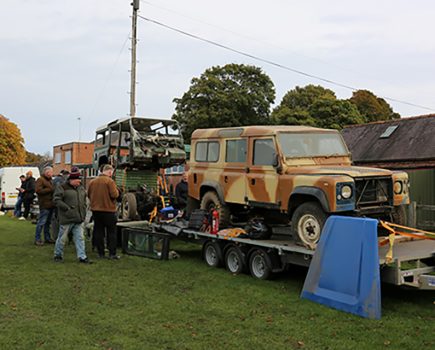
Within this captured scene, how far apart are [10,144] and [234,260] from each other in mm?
52354

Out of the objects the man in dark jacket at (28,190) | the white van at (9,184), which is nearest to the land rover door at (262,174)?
the man in dark jacket at (28,190)

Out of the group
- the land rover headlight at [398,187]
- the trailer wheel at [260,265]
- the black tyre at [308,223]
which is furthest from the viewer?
the trailer wheel at [260,265]

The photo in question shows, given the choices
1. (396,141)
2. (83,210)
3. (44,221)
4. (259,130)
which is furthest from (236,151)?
(396,141)

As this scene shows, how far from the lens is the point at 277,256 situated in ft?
27.1

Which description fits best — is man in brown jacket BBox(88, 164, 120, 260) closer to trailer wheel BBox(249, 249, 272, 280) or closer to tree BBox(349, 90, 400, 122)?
trailer wheel BBox(249, 249, 272, 280)

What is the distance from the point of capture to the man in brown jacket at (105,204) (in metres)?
10.2

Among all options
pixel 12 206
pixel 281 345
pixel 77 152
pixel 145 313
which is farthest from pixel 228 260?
pixel 77 152

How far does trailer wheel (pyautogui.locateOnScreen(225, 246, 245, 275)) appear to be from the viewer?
8.84 m

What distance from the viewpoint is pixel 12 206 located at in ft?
80.3

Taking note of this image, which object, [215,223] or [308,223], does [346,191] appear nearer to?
[308,223]

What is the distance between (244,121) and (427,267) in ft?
107

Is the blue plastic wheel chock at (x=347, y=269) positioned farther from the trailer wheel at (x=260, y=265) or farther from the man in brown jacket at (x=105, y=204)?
the man in brown jacket at (x=105, y=204)

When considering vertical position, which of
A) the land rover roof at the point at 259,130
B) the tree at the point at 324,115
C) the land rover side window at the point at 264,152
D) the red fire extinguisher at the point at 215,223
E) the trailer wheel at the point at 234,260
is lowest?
the trailer wheel at the point at 234,260

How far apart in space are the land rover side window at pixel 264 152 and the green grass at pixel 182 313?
202cm
